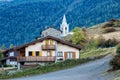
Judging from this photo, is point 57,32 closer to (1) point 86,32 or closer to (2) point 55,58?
(1) point 86,32

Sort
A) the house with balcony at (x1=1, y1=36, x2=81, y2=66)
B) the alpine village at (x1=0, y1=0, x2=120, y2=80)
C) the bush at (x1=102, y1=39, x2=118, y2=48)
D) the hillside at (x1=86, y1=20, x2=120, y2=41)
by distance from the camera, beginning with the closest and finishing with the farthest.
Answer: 1. the alpine village at (x1=0, y1=0, x2=120, y2=80)
2. the house with balcony at (x1=1, y1=36, x2=81, y2=66)
3. the bush at (x1=102, y1=39, x2=118, y2=48)
4. the hillside at (x1=86, y1=20, x2=120, y2=41)

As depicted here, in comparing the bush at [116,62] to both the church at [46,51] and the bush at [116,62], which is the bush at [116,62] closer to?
the bush at [116,62]

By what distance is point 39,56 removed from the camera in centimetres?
8756

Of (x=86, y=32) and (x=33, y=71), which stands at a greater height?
(x=86, y=32)

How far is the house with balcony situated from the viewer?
8688 centimetres

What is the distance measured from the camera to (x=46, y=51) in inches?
3529

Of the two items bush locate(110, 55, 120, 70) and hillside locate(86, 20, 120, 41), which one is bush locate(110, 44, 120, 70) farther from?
hillside locate(86, 20, 120, 41)

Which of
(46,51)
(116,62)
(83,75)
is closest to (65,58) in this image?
(46,51)

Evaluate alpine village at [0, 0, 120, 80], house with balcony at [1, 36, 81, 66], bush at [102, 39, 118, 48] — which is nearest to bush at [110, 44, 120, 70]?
alpine village at [0, 0, 120, 80]

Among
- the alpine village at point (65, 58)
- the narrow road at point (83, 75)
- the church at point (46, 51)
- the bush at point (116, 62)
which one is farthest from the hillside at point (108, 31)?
the bush at point (116, 62)

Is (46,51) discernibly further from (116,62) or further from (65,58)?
(116,62)

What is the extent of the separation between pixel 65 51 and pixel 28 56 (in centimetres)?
711

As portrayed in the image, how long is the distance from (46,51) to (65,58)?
3.86 metres

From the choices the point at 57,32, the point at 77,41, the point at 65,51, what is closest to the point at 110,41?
the point at 77,41
